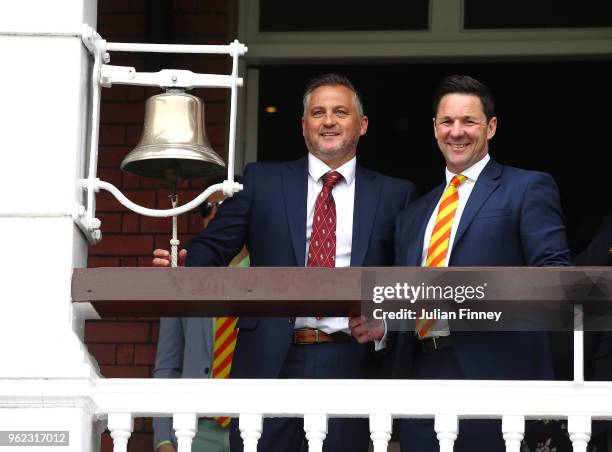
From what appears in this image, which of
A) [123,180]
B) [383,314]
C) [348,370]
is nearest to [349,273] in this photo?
[383,314]

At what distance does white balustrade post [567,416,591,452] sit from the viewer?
5969mm

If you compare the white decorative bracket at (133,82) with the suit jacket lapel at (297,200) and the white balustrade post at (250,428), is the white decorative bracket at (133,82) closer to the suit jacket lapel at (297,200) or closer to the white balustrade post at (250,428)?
the suit jacket lapel at (297,200)

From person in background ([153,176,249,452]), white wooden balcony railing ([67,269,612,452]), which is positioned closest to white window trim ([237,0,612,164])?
person in background ([153,176,249,452])

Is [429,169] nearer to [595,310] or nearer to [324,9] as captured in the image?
[324,9]

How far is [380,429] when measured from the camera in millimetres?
6020

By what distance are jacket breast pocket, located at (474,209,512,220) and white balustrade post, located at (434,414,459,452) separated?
1080mm

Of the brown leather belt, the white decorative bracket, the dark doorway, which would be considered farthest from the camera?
the dark doorway

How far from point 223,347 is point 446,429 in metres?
2.36

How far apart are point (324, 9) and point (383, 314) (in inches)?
160

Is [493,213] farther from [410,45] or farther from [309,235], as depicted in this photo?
[410,45]

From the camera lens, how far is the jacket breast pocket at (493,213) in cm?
682

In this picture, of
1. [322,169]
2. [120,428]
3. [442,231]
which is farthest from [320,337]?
[120,428]

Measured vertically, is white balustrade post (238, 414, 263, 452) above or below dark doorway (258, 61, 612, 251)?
below

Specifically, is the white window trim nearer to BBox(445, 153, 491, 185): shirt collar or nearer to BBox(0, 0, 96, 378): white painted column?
BBox(445, 153, 491, 185): shirt collar
